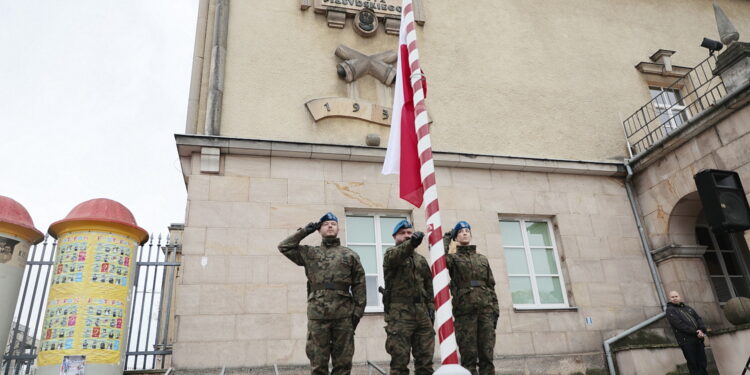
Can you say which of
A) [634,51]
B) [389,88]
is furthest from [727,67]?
[389,88]

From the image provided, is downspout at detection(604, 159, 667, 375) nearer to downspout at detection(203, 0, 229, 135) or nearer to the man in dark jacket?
the man in dark jacket

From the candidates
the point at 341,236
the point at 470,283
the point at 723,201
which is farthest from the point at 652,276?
the point at 341,236

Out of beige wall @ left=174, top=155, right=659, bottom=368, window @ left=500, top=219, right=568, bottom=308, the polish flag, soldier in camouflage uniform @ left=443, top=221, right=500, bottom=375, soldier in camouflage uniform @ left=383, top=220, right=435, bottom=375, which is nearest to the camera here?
soldier in camouflage uniform @ left=383, top=220, right=435, bottom=375

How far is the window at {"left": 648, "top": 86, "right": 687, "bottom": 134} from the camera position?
1197cm

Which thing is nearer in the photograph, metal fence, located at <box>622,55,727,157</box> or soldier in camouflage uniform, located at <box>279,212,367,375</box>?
soldier in camouflage uniform, located at <box>279,212,367,375</box>

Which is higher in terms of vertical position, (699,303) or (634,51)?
(634,51)

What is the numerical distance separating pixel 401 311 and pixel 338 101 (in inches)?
201

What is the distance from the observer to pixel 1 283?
653 cm

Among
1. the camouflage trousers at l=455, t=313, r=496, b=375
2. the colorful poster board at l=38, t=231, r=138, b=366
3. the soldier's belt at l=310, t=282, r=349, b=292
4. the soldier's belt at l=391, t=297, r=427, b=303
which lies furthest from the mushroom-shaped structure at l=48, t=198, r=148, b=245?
the camouflage trousers at l=455, t=313, r=496, b=375

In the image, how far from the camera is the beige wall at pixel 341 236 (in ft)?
25.0

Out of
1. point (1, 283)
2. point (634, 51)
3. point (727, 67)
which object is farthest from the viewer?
point (634, 51)

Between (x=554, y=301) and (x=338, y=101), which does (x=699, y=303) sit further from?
(x=338, y=101)

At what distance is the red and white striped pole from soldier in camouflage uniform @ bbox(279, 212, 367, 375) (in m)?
0.88

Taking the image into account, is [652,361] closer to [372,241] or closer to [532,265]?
[532,265]
